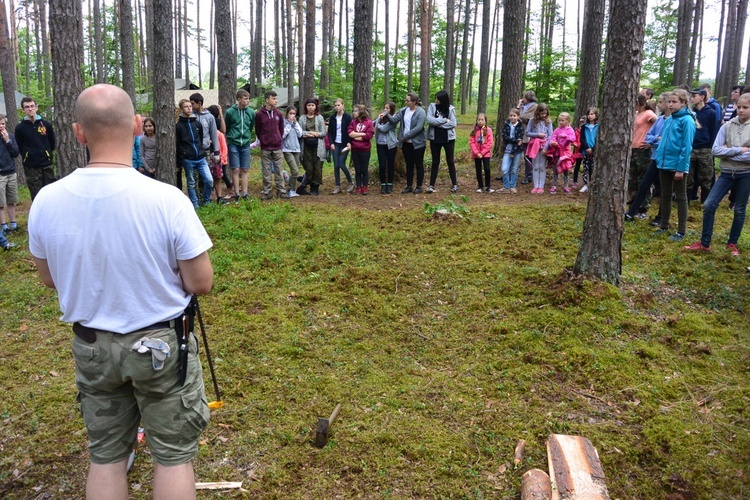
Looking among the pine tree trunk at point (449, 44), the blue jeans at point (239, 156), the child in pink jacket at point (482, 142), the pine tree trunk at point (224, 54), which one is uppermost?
the pine tree trunk at point (449, 44)

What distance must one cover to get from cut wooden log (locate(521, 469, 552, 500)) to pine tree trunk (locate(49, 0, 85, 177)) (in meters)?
8.63

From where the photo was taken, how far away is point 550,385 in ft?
14.7

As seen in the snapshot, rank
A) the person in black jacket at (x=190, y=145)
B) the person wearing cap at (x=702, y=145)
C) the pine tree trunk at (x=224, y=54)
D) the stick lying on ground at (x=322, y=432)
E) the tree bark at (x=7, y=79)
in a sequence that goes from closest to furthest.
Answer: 1. the stick lying on ground at (x=322, y=432)
2. the person wearing cap at (x=702, y=145)
3. the person in black jacket at (x=190, y=145)
4. the pine tree trunk at (x=224, y=54)
5. the tree bark at (x=7, y=79)

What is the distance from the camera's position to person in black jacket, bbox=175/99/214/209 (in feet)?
31.6

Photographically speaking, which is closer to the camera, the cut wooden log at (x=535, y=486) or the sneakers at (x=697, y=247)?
the cut wooden log at (x=535, y=486)

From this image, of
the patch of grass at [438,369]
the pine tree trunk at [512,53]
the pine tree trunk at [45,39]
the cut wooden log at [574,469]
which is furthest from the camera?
the pine tree trunk at [45,39]

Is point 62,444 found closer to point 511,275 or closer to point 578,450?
point 578,450

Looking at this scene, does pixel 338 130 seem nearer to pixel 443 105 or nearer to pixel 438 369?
pixel 443 105

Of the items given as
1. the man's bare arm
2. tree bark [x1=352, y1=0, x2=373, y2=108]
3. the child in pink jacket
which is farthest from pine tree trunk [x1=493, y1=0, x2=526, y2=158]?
the man's bare arm

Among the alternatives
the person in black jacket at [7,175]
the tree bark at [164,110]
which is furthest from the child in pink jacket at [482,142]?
the person in black jacket at [7,175]

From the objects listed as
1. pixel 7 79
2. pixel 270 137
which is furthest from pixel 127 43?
pixel 270 137

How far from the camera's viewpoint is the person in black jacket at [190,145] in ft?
31.6

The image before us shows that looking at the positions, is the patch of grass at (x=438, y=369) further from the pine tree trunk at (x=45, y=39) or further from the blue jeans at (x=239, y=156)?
the pine tree trunk at (x=45, y=39)

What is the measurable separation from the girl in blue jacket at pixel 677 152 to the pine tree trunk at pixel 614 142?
95.7 inches
